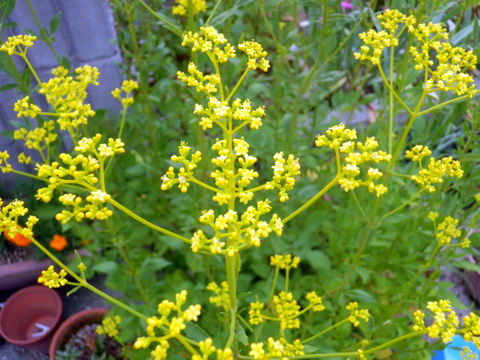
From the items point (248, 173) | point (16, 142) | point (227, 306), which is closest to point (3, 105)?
point (16, 142)

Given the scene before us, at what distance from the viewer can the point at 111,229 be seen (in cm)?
177

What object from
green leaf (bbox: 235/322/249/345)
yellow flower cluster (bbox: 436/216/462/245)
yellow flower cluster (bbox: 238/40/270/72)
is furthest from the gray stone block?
yellow flower cluster (bbox: 436/216/462/245)

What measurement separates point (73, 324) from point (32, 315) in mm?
433

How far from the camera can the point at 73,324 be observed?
98.7 inches

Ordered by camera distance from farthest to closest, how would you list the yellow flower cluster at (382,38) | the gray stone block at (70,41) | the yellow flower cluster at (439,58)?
the gray stone block at (70,41)
the yellow flower cluster at (382,38)
the yellow flower cluster at (439,58)

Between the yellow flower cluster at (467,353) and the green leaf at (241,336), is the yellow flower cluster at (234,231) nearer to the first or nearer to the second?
the green leaf at (241,336)

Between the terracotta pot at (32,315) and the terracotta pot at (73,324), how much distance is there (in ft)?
0.36

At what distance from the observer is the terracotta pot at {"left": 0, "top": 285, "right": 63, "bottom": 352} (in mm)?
2549

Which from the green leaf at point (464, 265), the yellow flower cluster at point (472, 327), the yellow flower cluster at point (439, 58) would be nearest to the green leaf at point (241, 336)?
the yellow flower cluster at point (472, 327)

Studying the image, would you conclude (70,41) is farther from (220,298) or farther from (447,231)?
(447,231)

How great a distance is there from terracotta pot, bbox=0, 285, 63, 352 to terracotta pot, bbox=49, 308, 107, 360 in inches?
4.3

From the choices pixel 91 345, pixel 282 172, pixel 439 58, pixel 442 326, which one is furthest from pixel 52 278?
pixel 91 345

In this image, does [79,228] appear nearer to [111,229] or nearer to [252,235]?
[111,229]

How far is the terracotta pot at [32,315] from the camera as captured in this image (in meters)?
2.55
